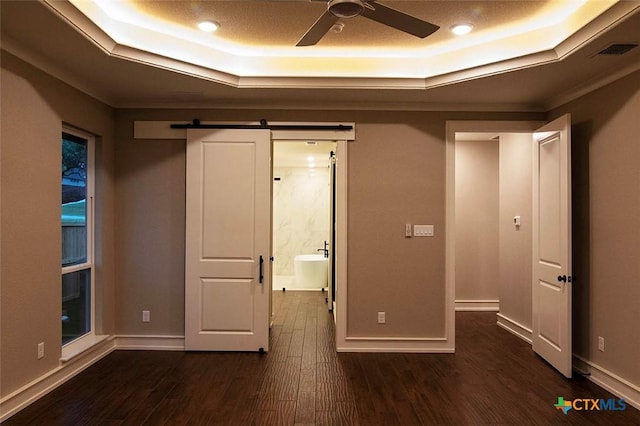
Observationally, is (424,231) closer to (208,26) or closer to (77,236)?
(208,26)

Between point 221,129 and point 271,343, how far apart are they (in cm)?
231

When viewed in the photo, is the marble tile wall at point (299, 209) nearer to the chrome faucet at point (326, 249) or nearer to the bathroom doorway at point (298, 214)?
the bathroom doorway at point (298, 214)

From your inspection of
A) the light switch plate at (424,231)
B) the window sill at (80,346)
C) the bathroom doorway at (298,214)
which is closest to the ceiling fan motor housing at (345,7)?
the light switch plate at (424,231)

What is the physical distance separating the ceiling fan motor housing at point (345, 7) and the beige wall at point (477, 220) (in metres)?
4.34

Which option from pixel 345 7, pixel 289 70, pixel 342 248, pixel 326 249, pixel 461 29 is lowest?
pixel 326 249

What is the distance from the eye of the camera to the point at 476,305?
5730mm

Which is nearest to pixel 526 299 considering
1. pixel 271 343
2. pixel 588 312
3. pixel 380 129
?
pixel 588 312

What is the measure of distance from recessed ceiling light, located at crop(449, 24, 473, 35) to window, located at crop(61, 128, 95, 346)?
3.35m

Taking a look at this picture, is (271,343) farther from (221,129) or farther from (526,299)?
(526,299)

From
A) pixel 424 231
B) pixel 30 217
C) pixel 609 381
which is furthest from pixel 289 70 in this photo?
pixel 609 381

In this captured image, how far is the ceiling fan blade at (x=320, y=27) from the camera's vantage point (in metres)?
2.02

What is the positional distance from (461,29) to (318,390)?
10.0 ft

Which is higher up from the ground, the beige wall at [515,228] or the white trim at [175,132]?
the white trim at [175,132]

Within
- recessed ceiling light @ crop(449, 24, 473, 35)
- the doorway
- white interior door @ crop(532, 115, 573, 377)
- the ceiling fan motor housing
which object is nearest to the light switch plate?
the doorway
